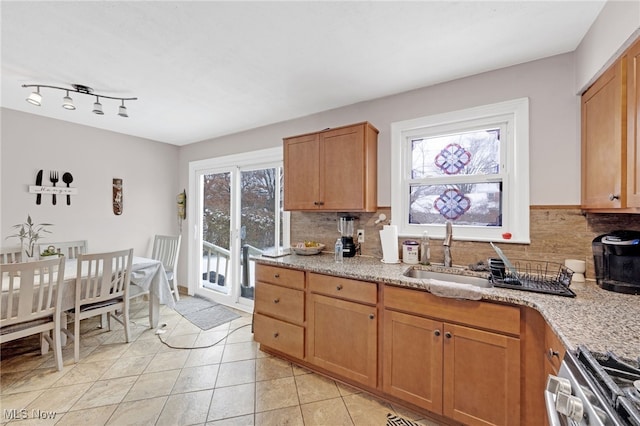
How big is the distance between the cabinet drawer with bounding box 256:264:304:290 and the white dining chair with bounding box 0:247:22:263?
8.57 feet

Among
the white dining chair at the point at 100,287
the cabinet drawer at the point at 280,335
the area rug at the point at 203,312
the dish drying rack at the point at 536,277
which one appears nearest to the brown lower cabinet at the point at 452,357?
the dish drying rack at the point at 536,277

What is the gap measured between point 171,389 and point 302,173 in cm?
211

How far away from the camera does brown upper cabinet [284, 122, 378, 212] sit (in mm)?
2369

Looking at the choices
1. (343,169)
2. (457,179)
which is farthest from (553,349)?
(343,169)

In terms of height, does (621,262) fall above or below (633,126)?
below

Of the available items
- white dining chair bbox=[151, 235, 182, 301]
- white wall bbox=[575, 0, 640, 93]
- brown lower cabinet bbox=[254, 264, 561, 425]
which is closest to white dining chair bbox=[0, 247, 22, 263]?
white dining chair bbox=[151, 235, 182, 301]

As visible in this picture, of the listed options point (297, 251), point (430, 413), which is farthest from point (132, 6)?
point (430, 413)

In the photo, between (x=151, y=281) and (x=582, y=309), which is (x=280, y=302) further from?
(x=582, y=309)

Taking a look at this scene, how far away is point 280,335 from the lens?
237cm

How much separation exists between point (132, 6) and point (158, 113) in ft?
5.85

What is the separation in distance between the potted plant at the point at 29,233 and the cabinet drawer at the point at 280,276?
8.14ft

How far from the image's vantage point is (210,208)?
416 centimetres

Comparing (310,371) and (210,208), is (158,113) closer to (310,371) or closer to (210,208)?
(210,208)

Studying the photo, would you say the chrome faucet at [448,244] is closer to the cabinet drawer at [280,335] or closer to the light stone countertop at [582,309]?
the light stone countertop at [582,309]
